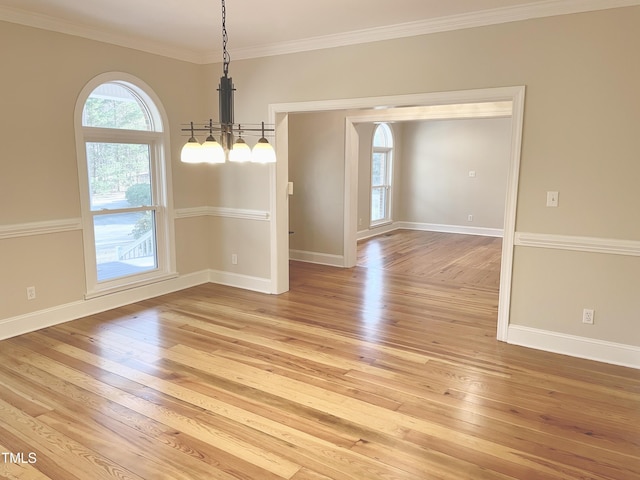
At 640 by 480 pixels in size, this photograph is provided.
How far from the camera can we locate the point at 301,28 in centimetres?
423

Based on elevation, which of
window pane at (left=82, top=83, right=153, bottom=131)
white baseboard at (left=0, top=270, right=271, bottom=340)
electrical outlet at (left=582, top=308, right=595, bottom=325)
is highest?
window pane at (left=82, top=83, right=153, bottom=131)

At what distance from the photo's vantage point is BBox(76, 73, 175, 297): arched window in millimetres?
4461

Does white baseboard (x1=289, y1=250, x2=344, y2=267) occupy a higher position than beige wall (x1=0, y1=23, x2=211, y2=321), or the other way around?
beige wall (x1=0, y1=23, x2=211, y2=321)

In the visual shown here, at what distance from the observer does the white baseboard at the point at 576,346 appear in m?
3.49

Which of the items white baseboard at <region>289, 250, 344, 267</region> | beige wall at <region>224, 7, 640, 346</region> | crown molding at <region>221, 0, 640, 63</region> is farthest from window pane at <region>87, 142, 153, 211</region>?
beige wall at <region>224, 7, 640, 346</region>

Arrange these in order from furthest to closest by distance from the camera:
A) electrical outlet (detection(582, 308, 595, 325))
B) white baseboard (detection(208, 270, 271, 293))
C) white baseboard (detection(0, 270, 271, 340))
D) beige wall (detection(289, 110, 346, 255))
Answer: beige wall (detection(289, 110, 346, 255))
white baseboard (detection(208, 270, 271, 293))
white baseboard (detection(0, 270, 271, 340))
electrical outlet (detection(582, 308, 595, 325))

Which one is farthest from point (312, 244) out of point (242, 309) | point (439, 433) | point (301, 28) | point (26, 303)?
point (439, 433)

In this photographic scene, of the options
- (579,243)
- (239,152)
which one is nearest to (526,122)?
(579,243)

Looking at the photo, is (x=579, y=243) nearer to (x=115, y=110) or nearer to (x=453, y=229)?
(x=115, y=110)

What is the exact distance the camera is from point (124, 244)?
493cm

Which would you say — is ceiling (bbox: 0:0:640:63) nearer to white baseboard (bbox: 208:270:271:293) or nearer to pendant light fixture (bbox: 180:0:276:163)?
pendant light fixture (bbox: 180:0:276:163)

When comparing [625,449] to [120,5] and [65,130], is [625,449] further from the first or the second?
[65,130]

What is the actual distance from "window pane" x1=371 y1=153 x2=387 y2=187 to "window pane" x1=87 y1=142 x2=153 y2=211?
540 cm

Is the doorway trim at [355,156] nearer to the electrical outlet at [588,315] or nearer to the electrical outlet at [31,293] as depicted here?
the electrical outlet at [588,315]
